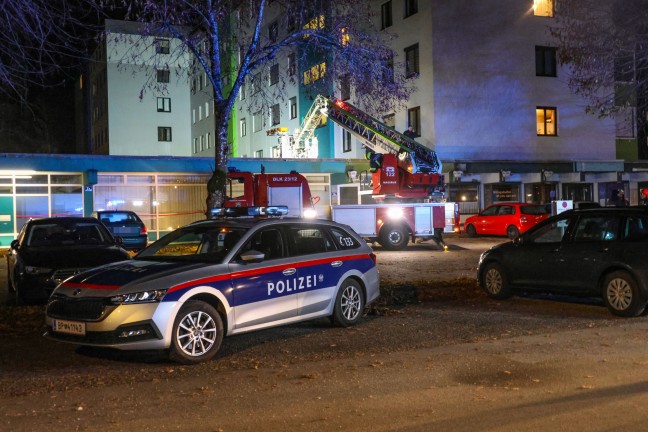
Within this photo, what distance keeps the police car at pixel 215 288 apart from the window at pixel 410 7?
2736 centimetres

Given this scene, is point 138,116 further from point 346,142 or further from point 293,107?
point 346,142

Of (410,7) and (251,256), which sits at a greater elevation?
(410,7)

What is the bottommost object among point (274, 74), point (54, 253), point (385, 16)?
point (54, 253)

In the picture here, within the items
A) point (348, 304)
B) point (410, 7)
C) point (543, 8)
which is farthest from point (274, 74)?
point (543, 8)

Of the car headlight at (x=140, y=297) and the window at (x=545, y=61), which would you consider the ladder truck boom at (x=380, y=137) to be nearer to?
the window at (x=545, y=61)

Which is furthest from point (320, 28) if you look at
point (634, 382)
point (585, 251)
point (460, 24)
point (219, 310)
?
point (460, 24)

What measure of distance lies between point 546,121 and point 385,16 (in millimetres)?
10395

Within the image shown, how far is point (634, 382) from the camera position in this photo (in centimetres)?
642

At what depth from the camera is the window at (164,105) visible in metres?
51.8

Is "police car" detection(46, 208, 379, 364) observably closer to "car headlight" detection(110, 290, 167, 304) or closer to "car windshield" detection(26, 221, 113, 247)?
"car headlight" detection(110, 290, 167, 304)

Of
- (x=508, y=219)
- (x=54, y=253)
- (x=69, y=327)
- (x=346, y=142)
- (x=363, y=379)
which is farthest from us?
(x=346, y=142)

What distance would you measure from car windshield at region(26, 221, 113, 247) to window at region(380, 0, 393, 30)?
27289 mm

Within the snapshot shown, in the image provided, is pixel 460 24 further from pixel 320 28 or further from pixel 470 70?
pixel 320 28

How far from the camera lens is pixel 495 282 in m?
11.8
